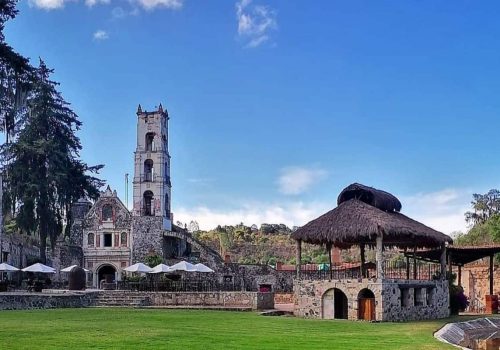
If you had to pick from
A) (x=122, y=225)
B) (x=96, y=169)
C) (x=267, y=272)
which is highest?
(x=96, y=169)

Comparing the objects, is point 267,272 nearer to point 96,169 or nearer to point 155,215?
point 155,215

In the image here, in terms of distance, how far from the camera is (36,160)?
44.5 meters

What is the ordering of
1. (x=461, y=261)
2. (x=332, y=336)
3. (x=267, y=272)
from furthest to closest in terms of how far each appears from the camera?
(x=267, y=272) → (x=461, y=261) → (x=332, y=336)

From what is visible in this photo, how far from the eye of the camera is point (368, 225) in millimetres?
25438

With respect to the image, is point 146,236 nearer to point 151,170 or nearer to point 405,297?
point 151,170

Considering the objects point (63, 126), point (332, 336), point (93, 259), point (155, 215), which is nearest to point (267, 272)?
point (155, 215)

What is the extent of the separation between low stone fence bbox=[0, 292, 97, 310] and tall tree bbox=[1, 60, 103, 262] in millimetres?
14774

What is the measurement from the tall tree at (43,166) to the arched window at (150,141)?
7427 mm

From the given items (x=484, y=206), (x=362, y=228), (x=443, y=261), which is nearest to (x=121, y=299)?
(x=362, y=228)

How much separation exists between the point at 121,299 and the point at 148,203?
73.9ft

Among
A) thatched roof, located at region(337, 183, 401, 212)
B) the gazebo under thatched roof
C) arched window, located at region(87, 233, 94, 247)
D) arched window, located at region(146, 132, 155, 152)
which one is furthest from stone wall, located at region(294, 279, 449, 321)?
arched window, located at region(146, 132, 155, 152)

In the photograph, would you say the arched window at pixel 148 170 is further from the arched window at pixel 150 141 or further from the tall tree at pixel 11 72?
the tall tree at pixel 11 72

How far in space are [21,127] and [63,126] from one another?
9.36ft

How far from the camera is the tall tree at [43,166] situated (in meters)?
43.6
